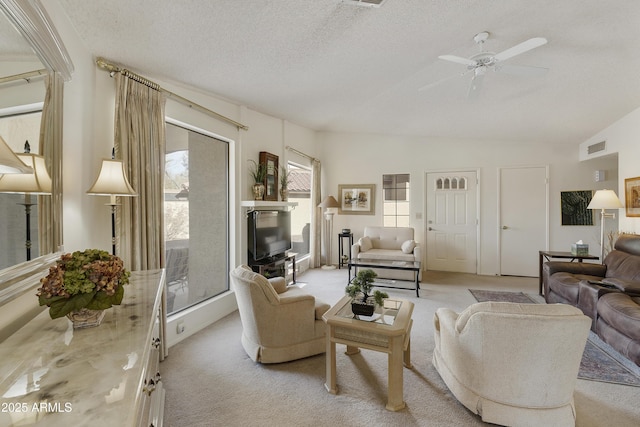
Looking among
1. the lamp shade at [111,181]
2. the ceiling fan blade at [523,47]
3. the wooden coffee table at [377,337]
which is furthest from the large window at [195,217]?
the ceiling fan blade at [523,47]

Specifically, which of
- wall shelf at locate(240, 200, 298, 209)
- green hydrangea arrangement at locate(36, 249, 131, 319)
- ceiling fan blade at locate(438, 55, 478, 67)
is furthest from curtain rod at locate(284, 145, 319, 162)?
green hydrangea arrangement at locate(36, 249, 131, 319)

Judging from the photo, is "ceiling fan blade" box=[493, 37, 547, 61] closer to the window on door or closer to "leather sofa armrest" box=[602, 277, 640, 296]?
"leather sofa armrest" box=[602, 277, 640, 296]

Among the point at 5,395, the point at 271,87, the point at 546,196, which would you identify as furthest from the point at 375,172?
the point at 5,395

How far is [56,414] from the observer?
0.73 meters

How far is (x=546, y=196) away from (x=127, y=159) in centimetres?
650

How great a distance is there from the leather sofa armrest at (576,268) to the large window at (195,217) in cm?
424

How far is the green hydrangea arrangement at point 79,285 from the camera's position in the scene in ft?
3.81

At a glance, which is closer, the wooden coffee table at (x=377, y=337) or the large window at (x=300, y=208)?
the wooden coffee table at (x=377, y=337)

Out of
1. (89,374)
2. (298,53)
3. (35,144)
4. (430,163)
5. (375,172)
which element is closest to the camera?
(89,374)

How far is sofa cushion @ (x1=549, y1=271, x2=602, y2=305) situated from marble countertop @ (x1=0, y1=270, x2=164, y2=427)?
4.05 m

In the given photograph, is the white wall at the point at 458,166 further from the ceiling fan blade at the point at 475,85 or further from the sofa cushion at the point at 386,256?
the ceiling fan blade at the point at 475,85

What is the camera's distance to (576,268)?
3.82m

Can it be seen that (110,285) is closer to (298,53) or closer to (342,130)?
(298,53)

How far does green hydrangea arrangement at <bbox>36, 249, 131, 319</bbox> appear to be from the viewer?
3.81ft
